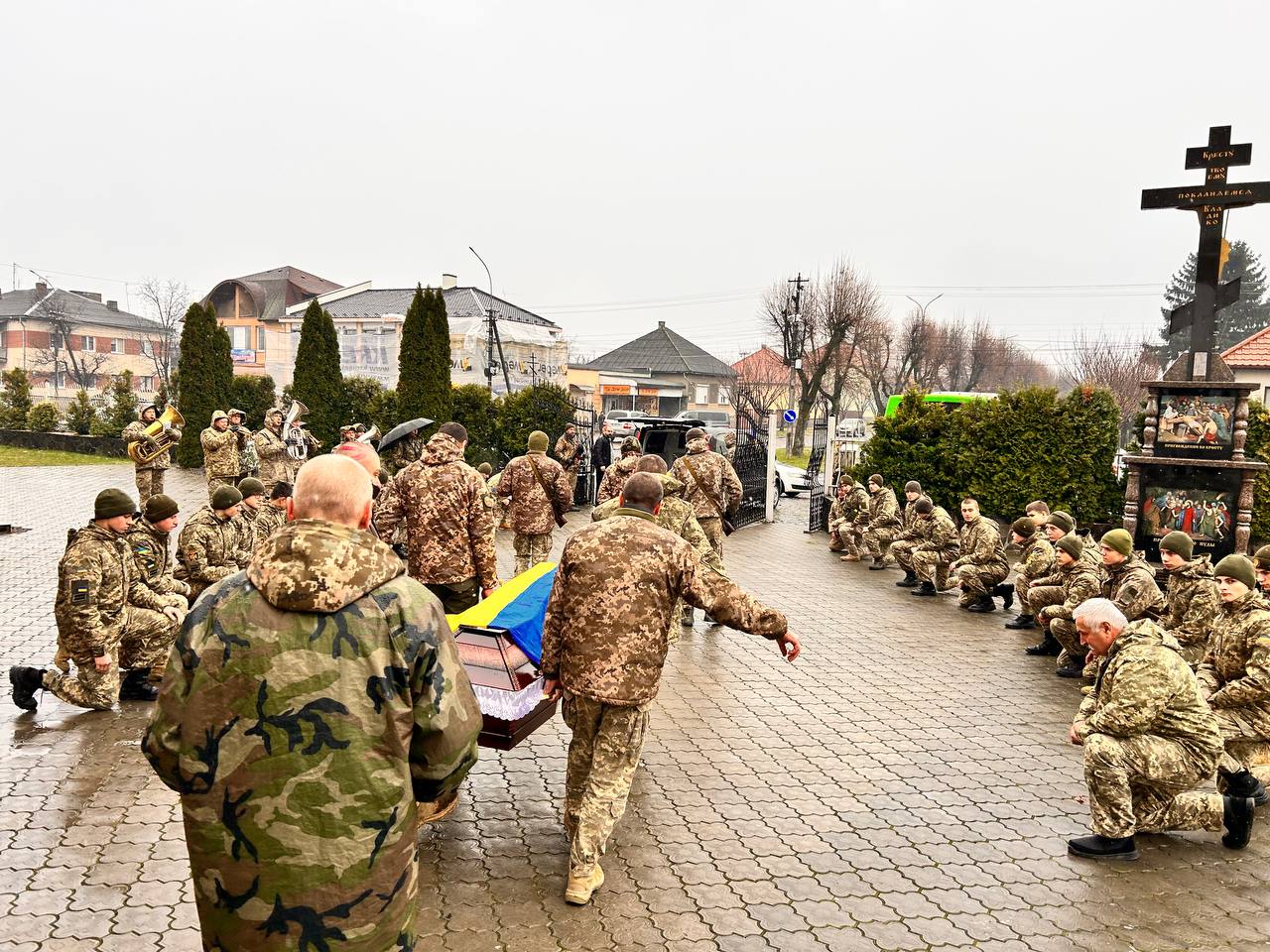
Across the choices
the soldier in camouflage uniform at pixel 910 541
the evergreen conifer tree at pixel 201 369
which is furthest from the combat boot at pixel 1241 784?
the evergreen conifer tree at pixel 201 369

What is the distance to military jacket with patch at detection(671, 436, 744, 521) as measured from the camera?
10180 mm

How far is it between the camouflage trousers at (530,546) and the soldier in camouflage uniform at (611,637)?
5840 millimetres

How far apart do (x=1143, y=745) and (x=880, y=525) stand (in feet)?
31.4

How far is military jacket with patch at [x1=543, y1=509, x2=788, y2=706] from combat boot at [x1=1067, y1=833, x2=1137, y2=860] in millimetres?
2338

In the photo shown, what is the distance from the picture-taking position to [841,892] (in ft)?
15.0

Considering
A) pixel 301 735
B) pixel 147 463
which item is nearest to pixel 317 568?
pixel 301 735

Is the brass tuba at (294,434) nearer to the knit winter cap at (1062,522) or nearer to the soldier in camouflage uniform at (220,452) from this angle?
the soldier in camouflage uniform at (220,452)

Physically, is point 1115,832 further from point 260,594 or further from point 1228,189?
point 1228,189

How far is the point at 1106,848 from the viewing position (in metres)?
4.98

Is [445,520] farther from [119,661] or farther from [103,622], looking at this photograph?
[119,661]

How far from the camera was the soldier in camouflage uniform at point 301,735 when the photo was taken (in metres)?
2.56

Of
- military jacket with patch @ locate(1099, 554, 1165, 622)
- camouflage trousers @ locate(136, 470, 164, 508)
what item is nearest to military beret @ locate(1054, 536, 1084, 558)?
military jacket with patch @ locate(1099, 554, 1165, 622)

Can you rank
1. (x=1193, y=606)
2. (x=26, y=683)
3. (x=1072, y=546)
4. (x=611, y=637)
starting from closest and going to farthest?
(x=611, y=637) → (x=26, y=683) → (x=1193, y=606) → (x=1072, y=546)

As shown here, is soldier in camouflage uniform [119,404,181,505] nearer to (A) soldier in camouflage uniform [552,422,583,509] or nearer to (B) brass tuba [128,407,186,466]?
(B) brass tuba [128,407,186,466]
